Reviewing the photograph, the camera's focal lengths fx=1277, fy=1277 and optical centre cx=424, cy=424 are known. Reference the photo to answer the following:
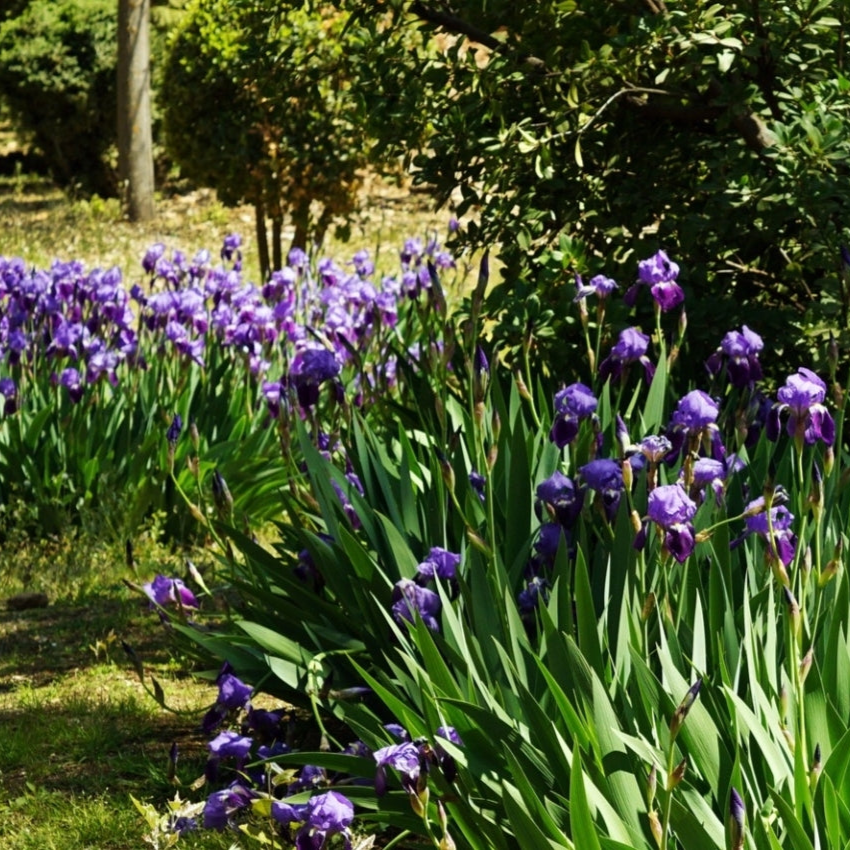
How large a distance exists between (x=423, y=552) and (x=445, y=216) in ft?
41.0

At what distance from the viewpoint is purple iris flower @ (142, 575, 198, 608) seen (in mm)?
3014

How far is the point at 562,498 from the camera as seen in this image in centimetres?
260

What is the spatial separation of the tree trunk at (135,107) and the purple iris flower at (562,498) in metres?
11.7

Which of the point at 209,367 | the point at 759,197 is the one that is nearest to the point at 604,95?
the point at 759,197

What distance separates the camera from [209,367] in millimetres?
5461

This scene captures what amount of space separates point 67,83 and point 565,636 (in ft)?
48.7

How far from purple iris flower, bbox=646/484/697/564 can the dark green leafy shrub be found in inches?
579

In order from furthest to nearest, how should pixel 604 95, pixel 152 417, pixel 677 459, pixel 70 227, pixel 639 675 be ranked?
pixel 70 227 < pixel 152 417 < pixel 604 95 < pixel 677 459 < pixel 639 675

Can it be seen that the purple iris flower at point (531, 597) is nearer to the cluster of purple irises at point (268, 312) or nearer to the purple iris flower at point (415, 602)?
the purple iris flower at point (415, 602)

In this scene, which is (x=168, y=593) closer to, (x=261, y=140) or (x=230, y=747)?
(x=230, y=747)

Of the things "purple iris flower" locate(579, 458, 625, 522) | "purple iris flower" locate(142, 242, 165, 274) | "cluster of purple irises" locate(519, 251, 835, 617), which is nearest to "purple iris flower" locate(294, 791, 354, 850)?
"cluster of purple irises" locate(519, 251, 835, 617)

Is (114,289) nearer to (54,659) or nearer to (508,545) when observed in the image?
(54,659)

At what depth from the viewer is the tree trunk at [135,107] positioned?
13.2 meters

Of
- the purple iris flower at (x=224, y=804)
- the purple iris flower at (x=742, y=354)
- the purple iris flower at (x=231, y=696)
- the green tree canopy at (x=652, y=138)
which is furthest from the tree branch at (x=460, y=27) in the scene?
the purple iris flower at (x=224, y=804)
